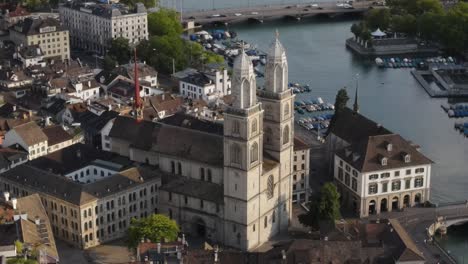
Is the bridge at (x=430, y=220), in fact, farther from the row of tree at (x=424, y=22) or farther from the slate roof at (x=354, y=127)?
the row of tree at (x=424, y=22)

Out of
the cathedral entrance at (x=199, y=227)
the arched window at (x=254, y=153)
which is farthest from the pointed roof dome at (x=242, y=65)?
the cathedral entrance at (x=199, y=227)

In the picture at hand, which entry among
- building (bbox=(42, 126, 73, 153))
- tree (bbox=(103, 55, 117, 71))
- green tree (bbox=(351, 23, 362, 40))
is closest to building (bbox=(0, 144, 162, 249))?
building (bbox=(42, 126, 73, 153))

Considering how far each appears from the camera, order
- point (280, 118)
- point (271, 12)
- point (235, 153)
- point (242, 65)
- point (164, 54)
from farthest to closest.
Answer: point (271, 12), point (164, 54), point (280, 118), point (235, 153), point (242, 65)

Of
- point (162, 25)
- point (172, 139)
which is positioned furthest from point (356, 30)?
point (172, 139)

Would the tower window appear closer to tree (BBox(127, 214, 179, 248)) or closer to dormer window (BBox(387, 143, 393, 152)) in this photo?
tree (BBox(127, 214, 179, 248))

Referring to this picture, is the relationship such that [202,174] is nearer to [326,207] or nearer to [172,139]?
[172,139]
